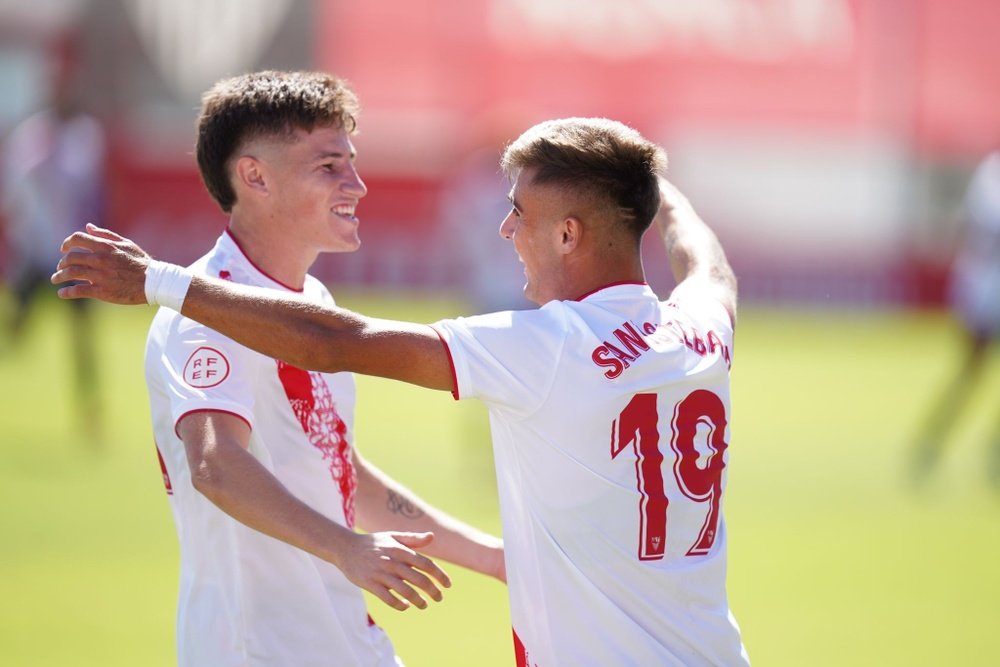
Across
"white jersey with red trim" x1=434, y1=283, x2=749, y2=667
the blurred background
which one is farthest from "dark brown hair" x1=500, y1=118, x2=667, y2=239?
the blurred background

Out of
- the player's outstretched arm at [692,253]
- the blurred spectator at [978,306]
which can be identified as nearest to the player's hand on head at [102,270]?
the player's outstretched arm at [692,253]

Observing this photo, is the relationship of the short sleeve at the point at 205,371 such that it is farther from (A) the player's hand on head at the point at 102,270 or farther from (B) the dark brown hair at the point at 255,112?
(B) the dark brown hair at the point at 255,112

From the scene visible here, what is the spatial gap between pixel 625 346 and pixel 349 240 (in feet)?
3.78

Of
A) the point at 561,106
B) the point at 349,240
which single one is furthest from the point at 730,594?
the point at 561,106

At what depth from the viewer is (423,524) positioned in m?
4.20

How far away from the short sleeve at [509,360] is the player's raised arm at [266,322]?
46 mm

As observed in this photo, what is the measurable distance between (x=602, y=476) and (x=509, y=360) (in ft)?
1.24

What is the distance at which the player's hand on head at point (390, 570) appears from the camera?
3.04 meters

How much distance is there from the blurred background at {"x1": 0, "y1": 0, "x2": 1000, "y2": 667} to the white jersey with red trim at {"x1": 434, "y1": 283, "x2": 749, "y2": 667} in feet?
26.7

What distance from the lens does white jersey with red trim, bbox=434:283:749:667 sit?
3178mm

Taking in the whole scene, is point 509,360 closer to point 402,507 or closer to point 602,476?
point 602,476

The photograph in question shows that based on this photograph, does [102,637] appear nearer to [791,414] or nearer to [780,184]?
[791,414]

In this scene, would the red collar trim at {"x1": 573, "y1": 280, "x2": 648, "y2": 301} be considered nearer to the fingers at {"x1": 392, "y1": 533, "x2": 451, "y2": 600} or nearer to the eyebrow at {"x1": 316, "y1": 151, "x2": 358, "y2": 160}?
the fingers at {"x1": 392, "y1": 533, "x2": 451, "y2": 600}

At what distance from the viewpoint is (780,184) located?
3170cm
